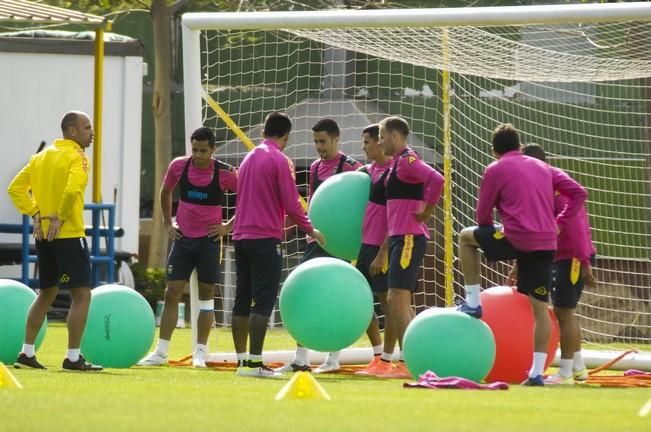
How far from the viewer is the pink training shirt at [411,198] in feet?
40.3

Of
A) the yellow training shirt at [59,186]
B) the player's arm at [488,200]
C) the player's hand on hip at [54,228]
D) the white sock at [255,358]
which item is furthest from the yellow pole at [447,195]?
the player's hand on hip at [54,228]

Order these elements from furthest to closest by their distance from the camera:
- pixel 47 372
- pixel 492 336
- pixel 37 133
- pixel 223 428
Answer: pixel 37 133 → pixel 47 372 → pixel 492 336 → pixel 223 428

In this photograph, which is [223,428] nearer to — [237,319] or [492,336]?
[492,336]

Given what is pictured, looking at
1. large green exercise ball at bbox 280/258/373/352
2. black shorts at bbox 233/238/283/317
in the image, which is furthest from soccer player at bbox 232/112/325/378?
large green exercise ball at bbox 280/258/373/352

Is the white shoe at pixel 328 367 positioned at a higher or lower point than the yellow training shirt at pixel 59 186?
lower

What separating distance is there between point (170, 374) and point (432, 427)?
482cm

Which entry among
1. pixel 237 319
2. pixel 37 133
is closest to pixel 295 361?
pixel 237 319

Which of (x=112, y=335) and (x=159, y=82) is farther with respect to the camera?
(x=159, y=82)

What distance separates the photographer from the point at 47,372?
12.1 meters

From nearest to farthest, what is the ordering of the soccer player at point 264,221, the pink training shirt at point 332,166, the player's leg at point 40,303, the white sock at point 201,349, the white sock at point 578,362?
the soccer player at point 264,221, the player's leg at point 40,303, the white sock at point 578,362, the pink training shirt at point 332,166, the white sock at point 201,349

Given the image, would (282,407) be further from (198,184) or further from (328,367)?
(198,184)

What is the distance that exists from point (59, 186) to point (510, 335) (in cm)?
383

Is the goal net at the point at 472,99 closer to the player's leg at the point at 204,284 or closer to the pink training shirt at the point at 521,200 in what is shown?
the player's leg at the point at 204,284

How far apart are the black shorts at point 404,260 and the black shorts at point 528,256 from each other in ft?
3.51
